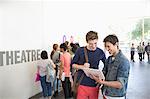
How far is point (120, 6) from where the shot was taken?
16375 millimetres

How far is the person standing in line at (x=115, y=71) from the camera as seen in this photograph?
2930mm

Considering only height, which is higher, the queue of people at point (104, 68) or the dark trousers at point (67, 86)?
the queue of people at point (104, 68)

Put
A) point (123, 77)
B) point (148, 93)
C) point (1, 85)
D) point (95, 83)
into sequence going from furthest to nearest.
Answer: point (148, 93) < point (1, 85) < point (95, 83) < point (123, 77)

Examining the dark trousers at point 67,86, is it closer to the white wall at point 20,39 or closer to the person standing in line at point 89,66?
the white wall at point 20,39

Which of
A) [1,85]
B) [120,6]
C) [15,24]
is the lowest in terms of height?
[1,85]

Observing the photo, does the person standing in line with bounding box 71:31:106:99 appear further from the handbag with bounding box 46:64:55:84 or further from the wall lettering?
the handbag with bounding box 46:64:55:84

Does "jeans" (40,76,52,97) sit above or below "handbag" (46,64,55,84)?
below

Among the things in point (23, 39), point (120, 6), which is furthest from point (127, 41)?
point (23, 39)

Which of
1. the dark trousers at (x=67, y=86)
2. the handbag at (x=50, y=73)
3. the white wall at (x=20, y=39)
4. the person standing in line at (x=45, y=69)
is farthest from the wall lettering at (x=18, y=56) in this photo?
the dark trousers at (x=67, y=86)

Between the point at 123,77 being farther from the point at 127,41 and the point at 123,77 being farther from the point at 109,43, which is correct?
the point at 127,41

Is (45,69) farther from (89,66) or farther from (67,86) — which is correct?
(89,66)

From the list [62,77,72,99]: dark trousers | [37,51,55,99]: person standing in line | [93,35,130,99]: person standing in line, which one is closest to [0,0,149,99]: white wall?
[37,51,55,99]: person standing in line

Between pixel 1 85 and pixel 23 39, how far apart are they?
4.76 ft

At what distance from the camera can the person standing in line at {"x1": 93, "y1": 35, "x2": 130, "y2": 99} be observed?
9.61 feet
